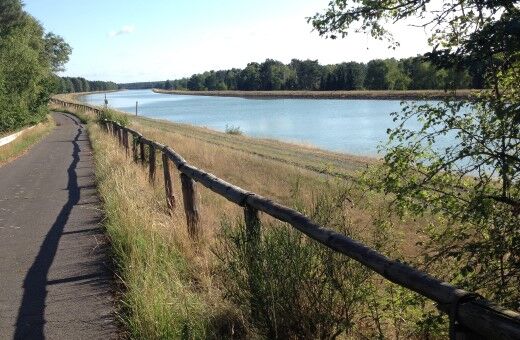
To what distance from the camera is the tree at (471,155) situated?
11.3ft

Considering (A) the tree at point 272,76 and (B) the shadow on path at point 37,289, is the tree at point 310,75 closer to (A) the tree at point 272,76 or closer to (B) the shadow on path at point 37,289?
(A) the tree at point 272,76

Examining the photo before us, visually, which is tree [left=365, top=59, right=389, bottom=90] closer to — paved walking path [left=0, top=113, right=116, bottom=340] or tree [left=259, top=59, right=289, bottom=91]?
tree [left=259, top=59, right=289, bottom=91]

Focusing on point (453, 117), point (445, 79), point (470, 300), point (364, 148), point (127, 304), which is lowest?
point (364, 148)

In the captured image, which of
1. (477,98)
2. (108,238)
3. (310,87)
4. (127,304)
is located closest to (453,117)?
(477,98)

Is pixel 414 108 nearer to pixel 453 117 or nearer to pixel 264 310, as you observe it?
pixel 453 117

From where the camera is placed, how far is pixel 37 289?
5750 mm

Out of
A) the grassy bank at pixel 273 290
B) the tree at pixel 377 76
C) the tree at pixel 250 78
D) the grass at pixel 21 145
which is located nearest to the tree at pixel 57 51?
the grass at pixel 21 145

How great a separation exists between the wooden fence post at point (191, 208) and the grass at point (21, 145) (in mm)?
15231

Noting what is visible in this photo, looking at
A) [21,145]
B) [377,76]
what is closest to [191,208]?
[21,145]

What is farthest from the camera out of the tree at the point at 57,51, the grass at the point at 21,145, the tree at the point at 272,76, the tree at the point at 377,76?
the tree at the point at 272,76

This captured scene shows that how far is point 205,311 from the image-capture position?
4.32 meters

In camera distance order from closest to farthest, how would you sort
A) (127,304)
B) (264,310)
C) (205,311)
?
(264,310) < (205,311) < (127,304)

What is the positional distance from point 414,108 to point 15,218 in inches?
291

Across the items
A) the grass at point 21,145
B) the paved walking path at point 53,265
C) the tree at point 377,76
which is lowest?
the grass at point 21,145
